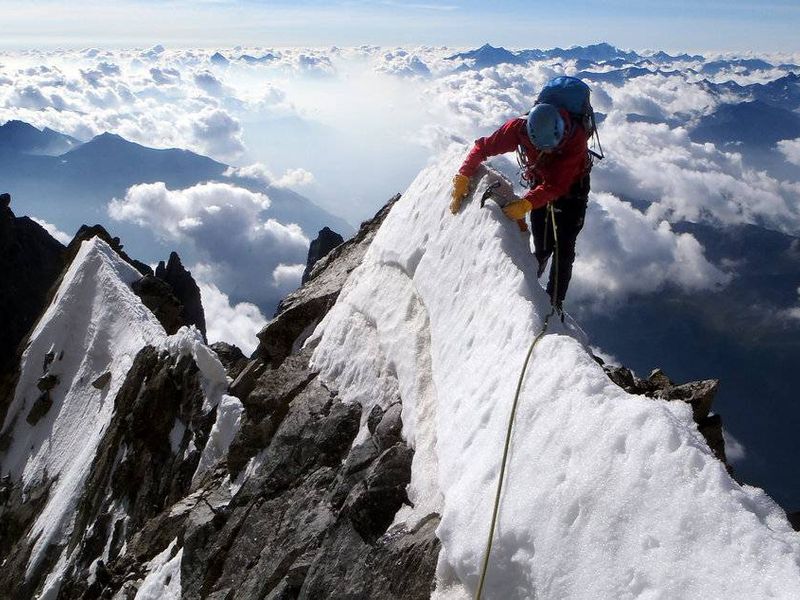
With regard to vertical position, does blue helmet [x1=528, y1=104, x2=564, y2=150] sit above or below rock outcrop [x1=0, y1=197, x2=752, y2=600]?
above

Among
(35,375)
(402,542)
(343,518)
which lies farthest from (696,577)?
(35,375)

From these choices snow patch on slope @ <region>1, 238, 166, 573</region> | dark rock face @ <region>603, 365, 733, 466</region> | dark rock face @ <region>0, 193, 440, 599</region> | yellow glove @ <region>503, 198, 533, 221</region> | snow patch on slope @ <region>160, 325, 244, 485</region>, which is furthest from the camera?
snow patch on slope @ <region>1, 238, 166, 573</region>

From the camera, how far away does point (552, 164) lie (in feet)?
40.6

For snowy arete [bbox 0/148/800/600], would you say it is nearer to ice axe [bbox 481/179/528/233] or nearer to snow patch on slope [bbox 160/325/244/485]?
snow patch on slope [bbox 160/325/244/485]

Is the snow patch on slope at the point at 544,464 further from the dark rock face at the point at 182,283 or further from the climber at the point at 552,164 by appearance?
the dark rock face at the point at 182,283

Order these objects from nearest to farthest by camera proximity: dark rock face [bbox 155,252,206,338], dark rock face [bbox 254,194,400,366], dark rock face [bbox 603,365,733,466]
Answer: dark rock face [bbox 603,365,733,466], dark rock face [bbox 254,194,400,366], dark rock face [bbox 155,252,206,338]

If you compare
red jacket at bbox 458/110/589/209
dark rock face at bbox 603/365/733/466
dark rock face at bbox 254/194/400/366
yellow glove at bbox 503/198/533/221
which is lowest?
dark rock face at bbox 603/365/733/466

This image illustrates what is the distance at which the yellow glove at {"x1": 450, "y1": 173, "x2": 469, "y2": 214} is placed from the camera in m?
13.1

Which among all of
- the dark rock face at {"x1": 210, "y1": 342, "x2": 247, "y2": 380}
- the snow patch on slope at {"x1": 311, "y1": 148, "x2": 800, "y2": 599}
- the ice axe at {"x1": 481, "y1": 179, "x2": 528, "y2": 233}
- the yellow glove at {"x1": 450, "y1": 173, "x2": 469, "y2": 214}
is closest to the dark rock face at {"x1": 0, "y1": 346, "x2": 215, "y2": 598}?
the dark rock face at {"x1": 210, "y1": 342, "x2": 247, "y2": 380}

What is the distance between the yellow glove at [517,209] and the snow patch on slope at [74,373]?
21.7 m

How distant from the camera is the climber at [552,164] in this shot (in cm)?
1182

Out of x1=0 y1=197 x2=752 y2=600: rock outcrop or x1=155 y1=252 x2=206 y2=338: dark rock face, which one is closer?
x1=0 y1=197 x2=752 y2=600: rock outcrop

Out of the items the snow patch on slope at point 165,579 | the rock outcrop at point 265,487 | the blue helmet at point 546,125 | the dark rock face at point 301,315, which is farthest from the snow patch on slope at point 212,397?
the blue helmet at point 546,125

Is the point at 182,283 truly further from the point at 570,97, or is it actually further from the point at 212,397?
the point at 570,97
